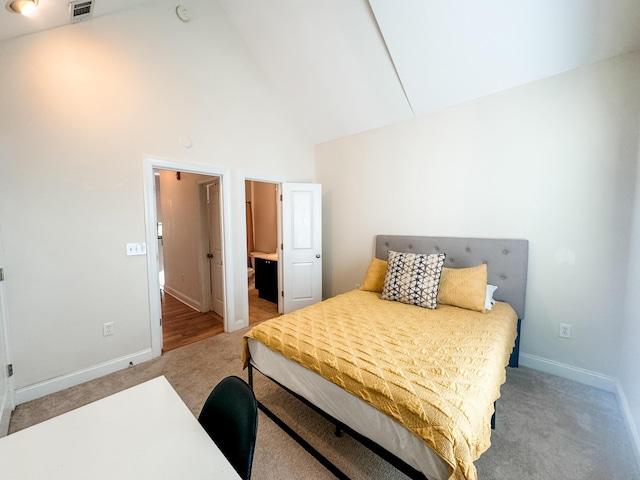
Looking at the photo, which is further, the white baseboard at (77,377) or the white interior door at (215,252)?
the white interior door at (215,252)

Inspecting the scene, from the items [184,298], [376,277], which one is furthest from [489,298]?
[184,298]

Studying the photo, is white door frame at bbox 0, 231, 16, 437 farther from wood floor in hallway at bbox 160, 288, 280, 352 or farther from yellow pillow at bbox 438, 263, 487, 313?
yellow pillow at bbox 438, 263, 487, 313

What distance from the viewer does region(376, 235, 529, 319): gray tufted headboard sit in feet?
7.73

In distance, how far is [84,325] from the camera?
2244 millimetres

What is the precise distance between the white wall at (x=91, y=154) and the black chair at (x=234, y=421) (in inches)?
80.4

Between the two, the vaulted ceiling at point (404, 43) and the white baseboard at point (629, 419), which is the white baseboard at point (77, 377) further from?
the white baseboard at point (629, 419)

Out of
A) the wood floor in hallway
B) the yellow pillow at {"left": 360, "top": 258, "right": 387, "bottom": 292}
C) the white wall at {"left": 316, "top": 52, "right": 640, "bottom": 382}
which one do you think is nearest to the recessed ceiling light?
the wood floor in hallway

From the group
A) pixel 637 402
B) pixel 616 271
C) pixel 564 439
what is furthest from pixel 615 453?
pixel 616 271

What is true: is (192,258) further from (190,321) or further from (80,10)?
(80,10)

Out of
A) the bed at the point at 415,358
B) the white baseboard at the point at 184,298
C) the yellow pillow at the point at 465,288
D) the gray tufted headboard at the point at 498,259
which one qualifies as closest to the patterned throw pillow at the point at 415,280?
the bed at the point at 415,358

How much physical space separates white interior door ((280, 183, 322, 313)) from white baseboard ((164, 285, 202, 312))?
4.81 feet

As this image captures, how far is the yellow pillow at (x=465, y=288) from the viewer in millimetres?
2221

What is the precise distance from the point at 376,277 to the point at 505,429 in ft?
5.13

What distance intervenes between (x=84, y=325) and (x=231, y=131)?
2.49 metres
